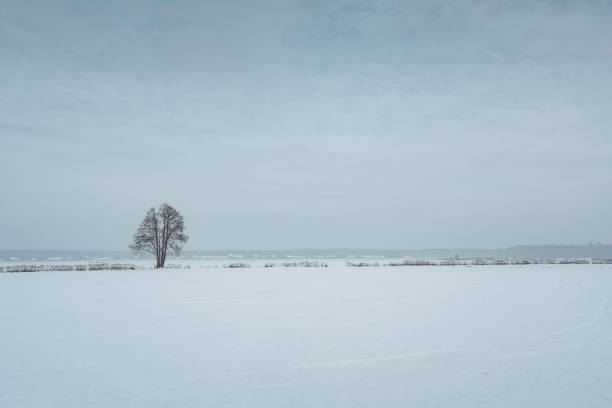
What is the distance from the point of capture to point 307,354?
31.1 feet

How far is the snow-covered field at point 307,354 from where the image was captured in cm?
684

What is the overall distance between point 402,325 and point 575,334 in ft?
14.3

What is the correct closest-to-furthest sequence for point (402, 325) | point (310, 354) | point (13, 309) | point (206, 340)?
point (310, 354), point (206, 340), point (402, 325), point (13, 309)

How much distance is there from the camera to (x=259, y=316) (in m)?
14.6

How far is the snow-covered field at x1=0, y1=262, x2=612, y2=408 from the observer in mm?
6836

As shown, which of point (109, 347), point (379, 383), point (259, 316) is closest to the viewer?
point (379, 383)

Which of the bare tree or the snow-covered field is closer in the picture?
the snow-covered field

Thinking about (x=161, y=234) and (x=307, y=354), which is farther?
(x=161, y=234)

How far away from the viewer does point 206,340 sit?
35.6 ft

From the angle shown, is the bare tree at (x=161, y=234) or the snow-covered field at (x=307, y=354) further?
the bare tree at (x=161, y=234)

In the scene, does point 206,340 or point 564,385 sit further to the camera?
point 206,340

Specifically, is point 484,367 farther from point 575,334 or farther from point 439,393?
point 575,334

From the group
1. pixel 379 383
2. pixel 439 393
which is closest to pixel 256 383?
pixel 379 383

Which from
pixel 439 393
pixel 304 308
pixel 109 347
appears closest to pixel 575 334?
pixel 439 393
